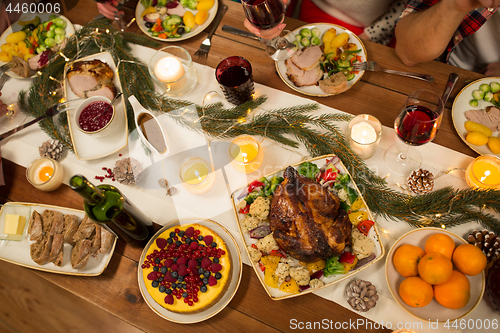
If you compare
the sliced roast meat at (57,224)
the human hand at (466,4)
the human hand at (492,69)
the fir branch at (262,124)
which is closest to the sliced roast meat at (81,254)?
the sliced roast meat at (57,224)

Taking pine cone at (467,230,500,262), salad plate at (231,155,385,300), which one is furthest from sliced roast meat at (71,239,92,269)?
pine cone at (467,230,500,262)

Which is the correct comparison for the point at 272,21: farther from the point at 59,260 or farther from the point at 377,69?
the point at 59,260

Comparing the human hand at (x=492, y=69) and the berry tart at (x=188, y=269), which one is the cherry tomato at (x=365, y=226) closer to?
the berry tart at (x=188, y=269)

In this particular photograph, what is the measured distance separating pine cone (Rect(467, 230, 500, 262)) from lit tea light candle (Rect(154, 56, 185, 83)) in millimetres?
1370

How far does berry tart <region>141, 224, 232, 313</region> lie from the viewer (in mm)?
1130

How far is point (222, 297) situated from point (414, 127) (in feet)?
3.05

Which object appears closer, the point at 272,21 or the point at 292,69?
the point at 272,21

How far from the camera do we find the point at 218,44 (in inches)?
61.8

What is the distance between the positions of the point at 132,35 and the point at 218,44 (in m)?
0.46

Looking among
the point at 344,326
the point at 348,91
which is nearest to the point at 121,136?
the point at 348,91

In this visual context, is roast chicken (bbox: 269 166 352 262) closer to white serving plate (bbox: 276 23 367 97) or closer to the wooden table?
the wooden table

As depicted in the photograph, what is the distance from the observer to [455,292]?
0.99 metres

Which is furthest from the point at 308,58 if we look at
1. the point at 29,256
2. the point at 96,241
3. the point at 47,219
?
the point at 29,256

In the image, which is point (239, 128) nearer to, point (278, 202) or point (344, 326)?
point (278, 202)
